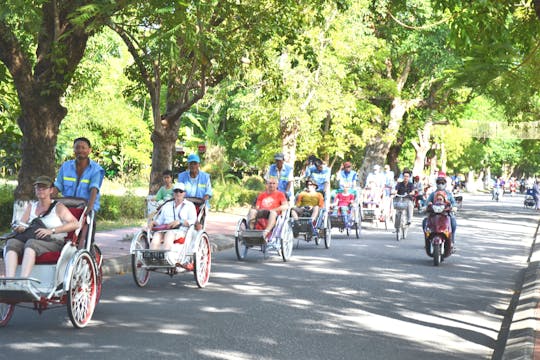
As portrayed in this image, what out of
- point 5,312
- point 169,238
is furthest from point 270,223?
point 5,312

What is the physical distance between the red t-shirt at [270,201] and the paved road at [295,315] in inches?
38.0

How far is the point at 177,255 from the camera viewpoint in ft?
38.9

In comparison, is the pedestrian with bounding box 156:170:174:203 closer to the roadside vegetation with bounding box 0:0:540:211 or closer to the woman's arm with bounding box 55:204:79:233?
the roadside vegetation with bounding box 0:0:540:211

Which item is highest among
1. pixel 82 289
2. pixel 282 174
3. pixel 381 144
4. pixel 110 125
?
pixel 110 125

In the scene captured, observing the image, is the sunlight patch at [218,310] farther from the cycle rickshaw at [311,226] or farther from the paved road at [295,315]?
the cycle rickshaw at [311,226]

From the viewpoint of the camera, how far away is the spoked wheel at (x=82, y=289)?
8.57 m

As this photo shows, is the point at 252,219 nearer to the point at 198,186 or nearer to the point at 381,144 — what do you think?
the point at 198,186

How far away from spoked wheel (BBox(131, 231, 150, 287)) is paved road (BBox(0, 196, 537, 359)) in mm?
231

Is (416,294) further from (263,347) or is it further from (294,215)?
(294,215)

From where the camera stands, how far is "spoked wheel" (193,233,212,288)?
39.2ft

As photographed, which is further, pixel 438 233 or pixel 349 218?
pixel 349 218

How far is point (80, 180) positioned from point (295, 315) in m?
2.81

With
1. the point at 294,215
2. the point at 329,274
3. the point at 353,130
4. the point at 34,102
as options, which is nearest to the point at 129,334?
the point at 329,274

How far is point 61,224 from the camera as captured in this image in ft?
30.0
